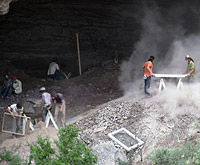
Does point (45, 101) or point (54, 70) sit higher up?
point (54, 70)

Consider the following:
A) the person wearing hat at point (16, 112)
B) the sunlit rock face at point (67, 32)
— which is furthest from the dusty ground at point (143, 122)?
the sunlit rock face at point (67, 32)

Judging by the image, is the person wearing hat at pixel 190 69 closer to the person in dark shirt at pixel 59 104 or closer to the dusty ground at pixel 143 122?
the dusty ground at pixel 143 122

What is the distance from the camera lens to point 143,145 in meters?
7.47

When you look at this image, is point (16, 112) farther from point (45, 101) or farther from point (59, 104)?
point (59, 104)

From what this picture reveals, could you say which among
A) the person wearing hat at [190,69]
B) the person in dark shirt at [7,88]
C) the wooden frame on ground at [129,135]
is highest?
the person wearing hat at [190,69]

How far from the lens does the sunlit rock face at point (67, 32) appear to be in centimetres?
1494

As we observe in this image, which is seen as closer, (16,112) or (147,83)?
(16,112)

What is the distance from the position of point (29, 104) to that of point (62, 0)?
6429 millimetres

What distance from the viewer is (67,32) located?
15648mm

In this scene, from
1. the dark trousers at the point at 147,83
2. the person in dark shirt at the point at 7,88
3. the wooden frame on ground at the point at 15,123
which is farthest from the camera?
the person in dark shirt at the point at 7,88

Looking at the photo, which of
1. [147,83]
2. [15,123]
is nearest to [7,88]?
[15,123]

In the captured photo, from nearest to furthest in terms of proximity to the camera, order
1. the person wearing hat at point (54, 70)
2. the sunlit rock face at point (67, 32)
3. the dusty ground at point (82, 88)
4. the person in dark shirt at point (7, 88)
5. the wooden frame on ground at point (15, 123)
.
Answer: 1. the wooden frame on ground at point (15, 123)
2. the dusty ground at point (82, 88)
3. the person in dark shirt at point (7, 88)
4. the person wearing hat at point (54, 70)
5. the sunlit rock face at point (67, 32)

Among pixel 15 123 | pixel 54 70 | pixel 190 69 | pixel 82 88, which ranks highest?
pixel 190 69

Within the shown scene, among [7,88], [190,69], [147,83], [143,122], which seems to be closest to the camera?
[143,122]
